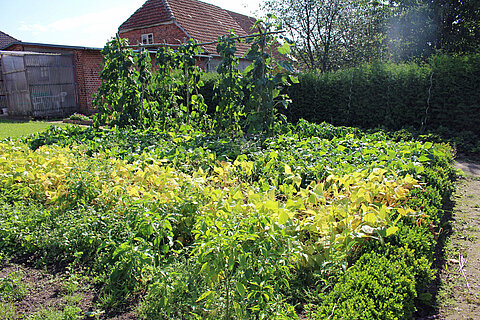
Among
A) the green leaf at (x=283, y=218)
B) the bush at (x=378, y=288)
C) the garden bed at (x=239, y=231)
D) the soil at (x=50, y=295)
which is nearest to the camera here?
the bush at (x=378, y=288)

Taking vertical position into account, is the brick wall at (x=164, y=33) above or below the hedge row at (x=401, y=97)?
above

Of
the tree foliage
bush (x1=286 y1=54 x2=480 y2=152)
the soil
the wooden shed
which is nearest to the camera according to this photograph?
the soil

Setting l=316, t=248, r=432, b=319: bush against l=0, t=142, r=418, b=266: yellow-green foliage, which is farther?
l=0, t=142, r=418, b=266: yellow-green foliage

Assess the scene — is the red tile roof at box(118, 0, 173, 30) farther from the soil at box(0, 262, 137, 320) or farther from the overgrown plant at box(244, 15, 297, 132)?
the soil at box(0, 262, 137, 320)

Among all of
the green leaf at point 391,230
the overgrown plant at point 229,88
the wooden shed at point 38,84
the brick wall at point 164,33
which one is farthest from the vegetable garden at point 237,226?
the brick wall at point 164,33

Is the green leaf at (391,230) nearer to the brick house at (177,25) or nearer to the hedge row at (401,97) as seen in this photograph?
the hedge row at (401,97)

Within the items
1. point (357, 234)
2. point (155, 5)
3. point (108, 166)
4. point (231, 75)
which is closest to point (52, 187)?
point (108, 166)

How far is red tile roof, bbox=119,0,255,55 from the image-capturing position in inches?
684

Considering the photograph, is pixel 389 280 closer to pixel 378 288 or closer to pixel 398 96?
pixel 378 288

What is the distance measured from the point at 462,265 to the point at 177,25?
16.5 metres

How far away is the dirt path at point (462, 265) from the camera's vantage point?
257 cm

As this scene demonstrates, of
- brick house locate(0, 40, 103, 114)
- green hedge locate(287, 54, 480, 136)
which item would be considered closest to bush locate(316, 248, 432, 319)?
green hedge locate(287, 54, 480, 136)

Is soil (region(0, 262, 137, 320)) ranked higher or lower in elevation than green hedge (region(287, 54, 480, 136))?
lower

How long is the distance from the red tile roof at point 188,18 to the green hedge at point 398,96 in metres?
8.31
